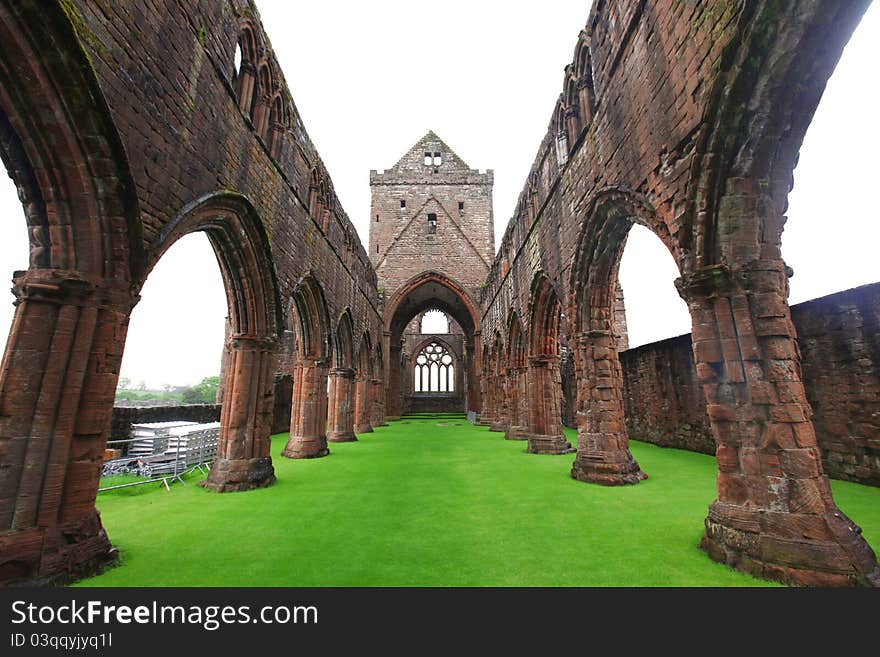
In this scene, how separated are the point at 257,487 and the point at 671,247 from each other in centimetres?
671

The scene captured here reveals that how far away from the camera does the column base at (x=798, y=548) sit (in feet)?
8.88

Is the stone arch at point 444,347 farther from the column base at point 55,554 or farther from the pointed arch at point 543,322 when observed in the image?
the column base at point 55,554

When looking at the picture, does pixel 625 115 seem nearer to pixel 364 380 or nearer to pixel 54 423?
pixel 54 423

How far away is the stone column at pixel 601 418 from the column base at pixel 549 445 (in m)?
3.21

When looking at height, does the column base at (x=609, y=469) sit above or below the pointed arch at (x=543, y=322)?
below

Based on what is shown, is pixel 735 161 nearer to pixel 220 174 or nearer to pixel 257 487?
pixel 220 174

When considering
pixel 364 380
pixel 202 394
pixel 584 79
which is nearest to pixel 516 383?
pixel 364 380

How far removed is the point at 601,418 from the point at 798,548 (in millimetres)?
3431

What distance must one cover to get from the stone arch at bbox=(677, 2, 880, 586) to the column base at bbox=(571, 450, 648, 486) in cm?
271

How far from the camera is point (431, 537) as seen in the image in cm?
384

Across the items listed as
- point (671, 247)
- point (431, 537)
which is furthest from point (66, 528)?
point (671, 247)

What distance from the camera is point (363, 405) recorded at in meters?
17.0

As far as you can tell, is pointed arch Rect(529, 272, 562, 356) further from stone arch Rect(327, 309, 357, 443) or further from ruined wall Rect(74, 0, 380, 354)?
stone arch Rect(327, 309, 357, 443)

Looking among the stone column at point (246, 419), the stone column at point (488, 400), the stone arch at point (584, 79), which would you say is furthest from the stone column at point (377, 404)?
the stone arch at point (584, 79)
